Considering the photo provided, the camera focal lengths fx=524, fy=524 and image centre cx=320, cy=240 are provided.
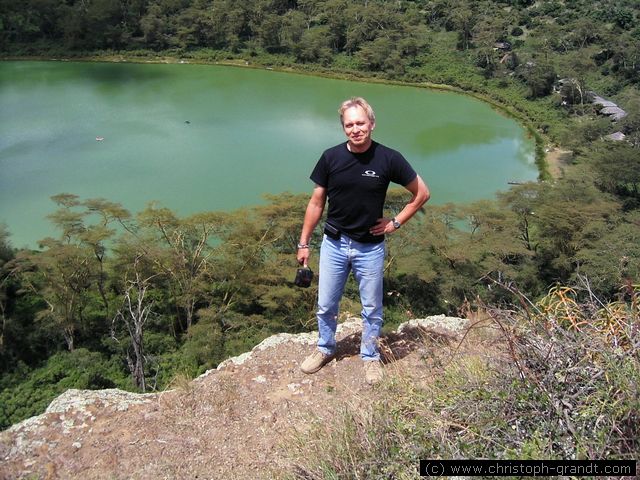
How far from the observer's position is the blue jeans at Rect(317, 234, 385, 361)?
269 centimetres

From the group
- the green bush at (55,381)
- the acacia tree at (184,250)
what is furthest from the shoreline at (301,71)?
the green bush at (55,381)

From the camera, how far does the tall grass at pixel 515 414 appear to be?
156cm

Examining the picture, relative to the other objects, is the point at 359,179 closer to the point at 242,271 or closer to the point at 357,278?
the point at 357,278

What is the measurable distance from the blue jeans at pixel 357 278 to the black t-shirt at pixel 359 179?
0.10 meters

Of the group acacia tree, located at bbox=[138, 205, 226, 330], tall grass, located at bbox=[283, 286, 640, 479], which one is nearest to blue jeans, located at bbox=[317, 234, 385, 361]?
tall grass, located at bbox=[283, 286, 640, 479]

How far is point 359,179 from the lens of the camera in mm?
2512

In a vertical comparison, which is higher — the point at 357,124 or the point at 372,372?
the point at 357,124

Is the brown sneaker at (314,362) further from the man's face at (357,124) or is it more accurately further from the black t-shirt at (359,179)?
the man's face at (357,124)

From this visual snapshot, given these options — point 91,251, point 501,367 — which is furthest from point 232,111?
point 501,367

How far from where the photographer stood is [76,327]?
418 inches

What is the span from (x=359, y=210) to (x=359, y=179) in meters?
0.16

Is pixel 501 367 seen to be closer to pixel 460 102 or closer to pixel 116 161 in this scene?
pixel 116 161

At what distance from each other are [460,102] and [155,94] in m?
16.8

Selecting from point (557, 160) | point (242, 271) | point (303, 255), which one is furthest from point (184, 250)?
point (557, 160)
